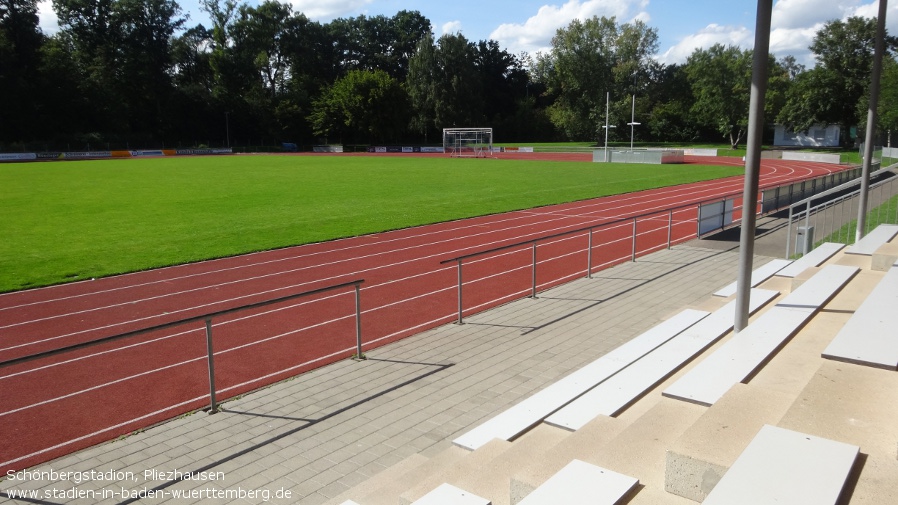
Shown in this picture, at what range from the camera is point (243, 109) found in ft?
279

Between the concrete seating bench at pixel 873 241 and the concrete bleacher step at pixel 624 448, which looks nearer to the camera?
the concrete bleacher step at pixel 624 448

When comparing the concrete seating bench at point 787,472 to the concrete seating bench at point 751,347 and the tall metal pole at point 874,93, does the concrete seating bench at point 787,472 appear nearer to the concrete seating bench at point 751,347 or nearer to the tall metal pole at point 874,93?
the concrete seating bench at point 751,347

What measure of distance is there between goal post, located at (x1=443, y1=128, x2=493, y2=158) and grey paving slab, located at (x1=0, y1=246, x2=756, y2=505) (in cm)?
5452

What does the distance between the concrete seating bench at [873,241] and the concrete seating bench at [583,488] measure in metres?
8.49

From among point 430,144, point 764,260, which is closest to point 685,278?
point 764,260

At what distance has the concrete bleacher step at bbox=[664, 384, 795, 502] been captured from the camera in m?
3.41

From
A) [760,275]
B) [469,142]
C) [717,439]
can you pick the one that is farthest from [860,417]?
[469,142]

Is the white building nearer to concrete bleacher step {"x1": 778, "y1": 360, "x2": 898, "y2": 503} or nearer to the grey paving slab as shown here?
the grey paving slab

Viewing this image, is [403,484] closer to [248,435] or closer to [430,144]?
[248,435]

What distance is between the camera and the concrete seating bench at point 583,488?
338 cm

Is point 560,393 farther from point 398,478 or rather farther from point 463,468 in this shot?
point 398,478

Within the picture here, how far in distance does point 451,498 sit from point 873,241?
10515 millimetres

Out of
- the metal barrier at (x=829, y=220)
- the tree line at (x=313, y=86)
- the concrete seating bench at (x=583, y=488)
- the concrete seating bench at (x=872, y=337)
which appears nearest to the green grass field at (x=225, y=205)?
the metal barrier at (x=829, y=220)

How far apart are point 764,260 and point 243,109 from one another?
8147 cm
